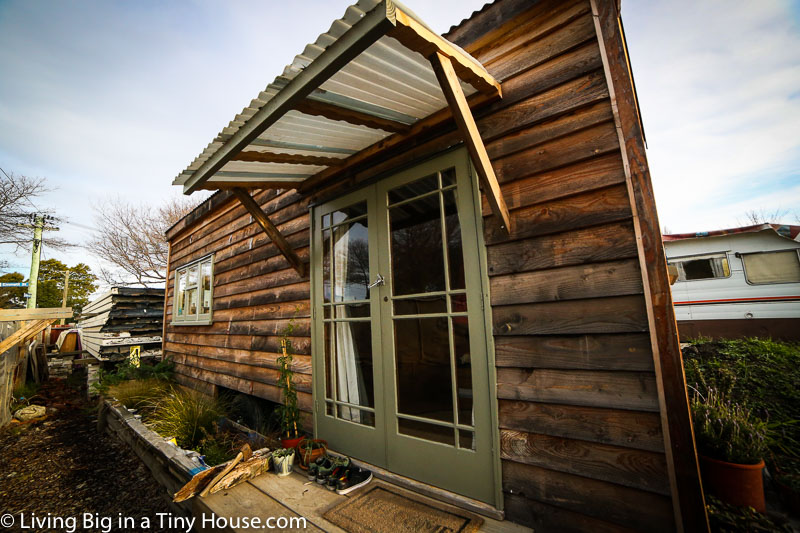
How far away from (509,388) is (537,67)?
189 cm

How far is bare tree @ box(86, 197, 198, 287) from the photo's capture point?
1512cm

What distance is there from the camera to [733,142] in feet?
30.3

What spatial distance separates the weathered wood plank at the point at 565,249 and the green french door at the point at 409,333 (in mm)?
174

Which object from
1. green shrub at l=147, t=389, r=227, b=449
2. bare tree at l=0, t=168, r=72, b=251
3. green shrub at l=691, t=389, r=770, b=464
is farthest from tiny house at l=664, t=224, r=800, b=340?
bare tree at l=0, t=168, r=72, b=251

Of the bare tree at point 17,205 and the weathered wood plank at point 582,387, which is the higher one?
the bare tree at point 17,205

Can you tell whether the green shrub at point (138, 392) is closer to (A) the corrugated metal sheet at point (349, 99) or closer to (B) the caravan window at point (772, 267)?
(A) the corrugated metal sheet at point (349, 99)

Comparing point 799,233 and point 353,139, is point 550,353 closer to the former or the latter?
point 353,139

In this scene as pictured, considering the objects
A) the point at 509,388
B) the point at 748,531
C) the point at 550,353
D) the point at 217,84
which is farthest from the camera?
the point at 217,84

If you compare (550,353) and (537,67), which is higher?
(537,67)

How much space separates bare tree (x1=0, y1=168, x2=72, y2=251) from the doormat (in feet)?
55.0

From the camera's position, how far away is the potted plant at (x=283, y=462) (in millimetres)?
2412

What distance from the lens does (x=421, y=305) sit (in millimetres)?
2271

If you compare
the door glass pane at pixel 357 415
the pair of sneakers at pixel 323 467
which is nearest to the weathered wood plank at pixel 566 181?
the door glass pane at pixel 357 415

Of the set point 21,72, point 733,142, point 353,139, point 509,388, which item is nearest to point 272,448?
point 509,388
